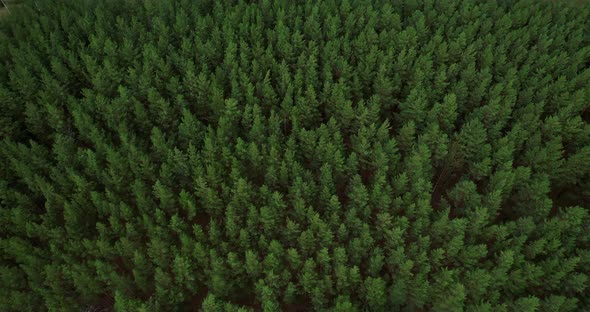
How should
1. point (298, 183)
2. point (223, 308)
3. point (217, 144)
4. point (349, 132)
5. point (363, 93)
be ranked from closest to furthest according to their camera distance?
point (223, 308), point (298, 183), point (217, 144), point (349, 132), point (363, 93)

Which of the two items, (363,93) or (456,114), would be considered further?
(363,93)

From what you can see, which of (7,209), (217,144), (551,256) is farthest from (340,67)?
(7,209)

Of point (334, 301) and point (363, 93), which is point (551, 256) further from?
point (363, 93)

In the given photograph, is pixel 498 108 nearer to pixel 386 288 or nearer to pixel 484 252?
pixel 484 252

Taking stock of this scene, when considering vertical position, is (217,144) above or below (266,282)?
above

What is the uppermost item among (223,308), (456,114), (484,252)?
(456,114)

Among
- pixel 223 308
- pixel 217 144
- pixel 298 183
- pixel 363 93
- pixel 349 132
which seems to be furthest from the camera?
pixel 363 93
